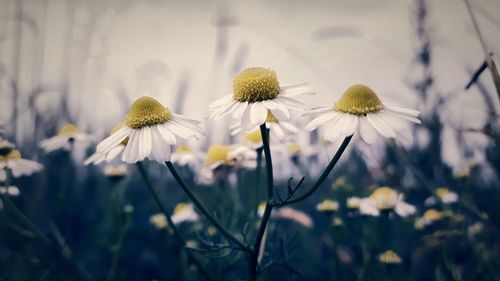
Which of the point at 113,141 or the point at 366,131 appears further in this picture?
the point at 113,141

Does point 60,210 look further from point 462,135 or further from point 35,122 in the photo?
point 462,135

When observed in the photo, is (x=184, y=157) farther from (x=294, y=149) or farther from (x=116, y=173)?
(x=294, y=149)

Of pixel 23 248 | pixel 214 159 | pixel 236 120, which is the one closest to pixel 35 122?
pixel 23 248

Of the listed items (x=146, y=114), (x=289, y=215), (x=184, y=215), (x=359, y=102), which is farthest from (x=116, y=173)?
(x=359, y=102)

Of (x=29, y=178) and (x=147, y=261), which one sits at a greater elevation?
(x=29, y=178)

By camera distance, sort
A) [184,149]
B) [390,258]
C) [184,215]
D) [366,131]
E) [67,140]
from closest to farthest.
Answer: [366,131]
[390,258]
[67,140]
[184,215]
[184,149]

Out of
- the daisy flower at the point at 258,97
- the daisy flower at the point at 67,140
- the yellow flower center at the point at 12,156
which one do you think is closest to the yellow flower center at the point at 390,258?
the daisy flower at the point at 258,97
